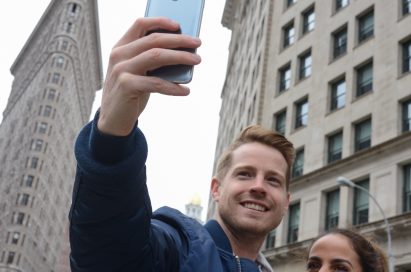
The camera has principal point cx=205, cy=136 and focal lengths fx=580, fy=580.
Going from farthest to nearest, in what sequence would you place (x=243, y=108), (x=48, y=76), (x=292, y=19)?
1. (x=48, y=76)
2. (x=243, y=108)
3. (x=292, y=19)

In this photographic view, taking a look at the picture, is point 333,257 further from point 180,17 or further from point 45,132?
point 45,132

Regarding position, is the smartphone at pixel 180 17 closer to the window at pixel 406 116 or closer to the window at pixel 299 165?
the window at pixel 406 116

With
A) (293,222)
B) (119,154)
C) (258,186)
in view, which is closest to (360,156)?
(293,222)

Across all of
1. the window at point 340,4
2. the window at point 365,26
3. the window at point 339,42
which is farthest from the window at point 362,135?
the window at point 340,4

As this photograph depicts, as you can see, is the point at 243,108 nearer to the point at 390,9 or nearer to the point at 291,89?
the point at 291,89

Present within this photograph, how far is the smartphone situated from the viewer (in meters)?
1.67

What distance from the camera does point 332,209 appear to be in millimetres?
27047

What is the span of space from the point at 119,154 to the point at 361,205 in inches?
972

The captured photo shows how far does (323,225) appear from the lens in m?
27.1

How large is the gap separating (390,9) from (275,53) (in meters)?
9.96

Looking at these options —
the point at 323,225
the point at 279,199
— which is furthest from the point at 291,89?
the point at 279,199

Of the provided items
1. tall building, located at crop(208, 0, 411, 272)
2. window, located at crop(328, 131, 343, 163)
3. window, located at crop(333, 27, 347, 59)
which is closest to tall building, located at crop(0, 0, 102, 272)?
tall building, located at crop(208, 0, 411, 272)

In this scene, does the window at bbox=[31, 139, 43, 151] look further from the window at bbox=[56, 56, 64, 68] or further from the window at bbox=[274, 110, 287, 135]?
the window at bbox=[274, 110, 287, 135]

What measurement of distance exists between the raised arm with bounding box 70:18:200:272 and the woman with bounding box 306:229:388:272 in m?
2.86
